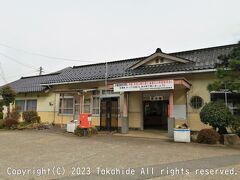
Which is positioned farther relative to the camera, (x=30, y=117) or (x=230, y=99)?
(x=30, y=117)

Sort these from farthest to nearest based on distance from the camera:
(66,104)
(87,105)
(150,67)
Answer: (66,104)
(87,105)
(150,67)

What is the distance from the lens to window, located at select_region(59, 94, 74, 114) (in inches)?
667

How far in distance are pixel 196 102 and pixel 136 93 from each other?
3.90 m

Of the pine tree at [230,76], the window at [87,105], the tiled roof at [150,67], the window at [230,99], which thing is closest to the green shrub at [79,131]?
the window at [87,105]

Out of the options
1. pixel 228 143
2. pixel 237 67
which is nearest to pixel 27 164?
pixel 228 143

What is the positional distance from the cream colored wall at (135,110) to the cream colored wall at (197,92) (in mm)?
3176

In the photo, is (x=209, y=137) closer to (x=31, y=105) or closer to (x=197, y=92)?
(x=197, y=92)

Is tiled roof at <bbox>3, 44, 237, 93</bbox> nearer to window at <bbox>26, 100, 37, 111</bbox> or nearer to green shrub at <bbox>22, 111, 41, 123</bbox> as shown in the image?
window at <bbox>26, 100, 37, 111</bbox>

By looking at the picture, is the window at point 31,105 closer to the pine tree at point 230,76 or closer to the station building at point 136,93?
the station building at point 136,93

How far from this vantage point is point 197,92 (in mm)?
12289

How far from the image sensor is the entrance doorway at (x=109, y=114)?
14.9 meters

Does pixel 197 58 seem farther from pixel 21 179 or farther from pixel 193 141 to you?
pixel 21 179

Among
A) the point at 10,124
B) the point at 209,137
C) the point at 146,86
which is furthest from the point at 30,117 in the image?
the point at 209,137

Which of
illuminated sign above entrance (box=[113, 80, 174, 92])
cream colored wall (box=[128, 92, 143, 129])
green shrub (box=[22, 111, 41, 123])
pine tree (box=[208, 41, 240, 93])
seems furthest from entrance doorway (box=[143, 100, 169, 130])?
green shrub (box=[22, 111, 41, 123])
